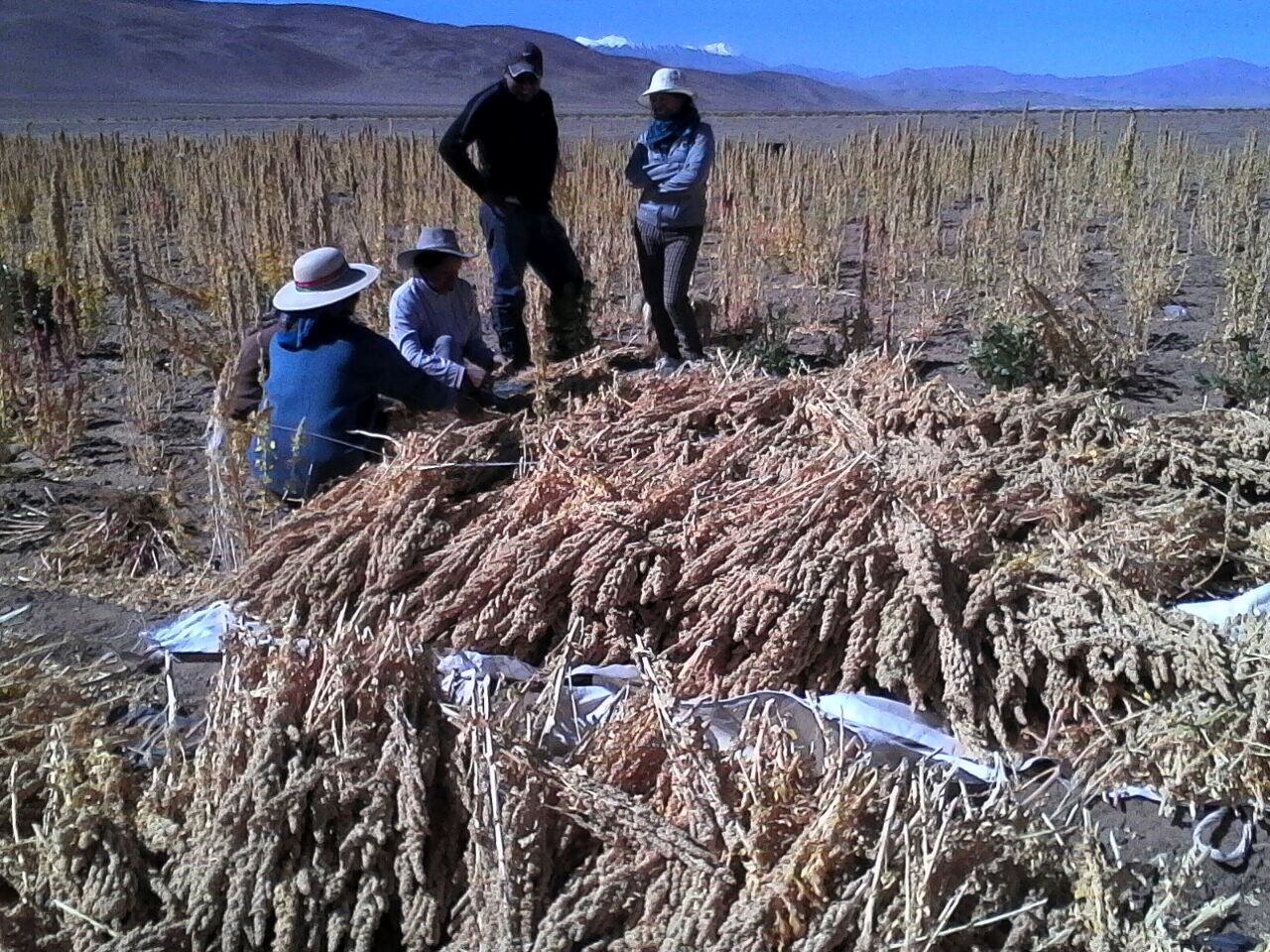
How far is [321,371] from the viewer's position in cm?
341

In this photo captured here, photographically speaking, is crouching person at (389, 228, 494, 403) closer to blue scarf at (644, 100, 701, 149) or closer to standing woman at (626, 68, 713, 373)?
standing woman at (626, 68, 713, 373)

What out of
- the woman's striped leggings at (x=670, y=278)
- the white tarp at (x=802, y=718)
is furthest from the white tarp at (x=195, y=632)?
the woman's striped leggings at (x=670, y=278)

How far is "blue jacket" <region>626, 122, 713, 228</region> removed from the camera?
5.13 m

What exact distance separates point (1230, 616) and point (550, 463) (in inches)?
71.6

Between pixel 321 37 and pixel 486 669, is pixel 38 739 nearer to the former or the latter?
pixel 486 669

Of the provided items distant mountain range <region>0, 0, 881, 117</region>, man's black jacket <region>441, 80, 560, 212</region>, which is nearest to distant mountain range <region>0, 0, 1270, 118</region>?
distant mountain range <region>0, 0, 881, 117</region>

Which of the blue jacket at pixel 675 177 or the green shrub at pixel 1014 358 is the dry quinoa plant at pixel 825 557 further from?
the blue jacket at pixel 675 177

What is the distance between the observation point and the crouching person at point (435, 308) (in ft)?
14.0

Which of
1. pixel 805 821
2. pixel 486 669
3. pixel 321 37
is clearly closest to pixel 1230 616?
pixel 805 821

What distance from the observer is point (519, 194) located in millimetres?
5160

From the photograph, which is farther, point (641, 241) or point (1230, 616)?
point (641, 241)

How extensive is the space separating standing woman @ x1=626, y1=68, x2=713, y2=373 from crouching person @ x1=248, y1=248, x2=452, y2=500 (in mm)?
2009

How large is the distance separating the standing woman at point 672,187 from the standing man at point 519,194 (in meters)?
0.40

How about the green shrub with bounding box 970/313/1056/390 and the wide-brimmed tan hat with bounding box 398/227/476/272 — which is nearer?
the wide-brimmed tan hat with bounding box 398/227/476/272
